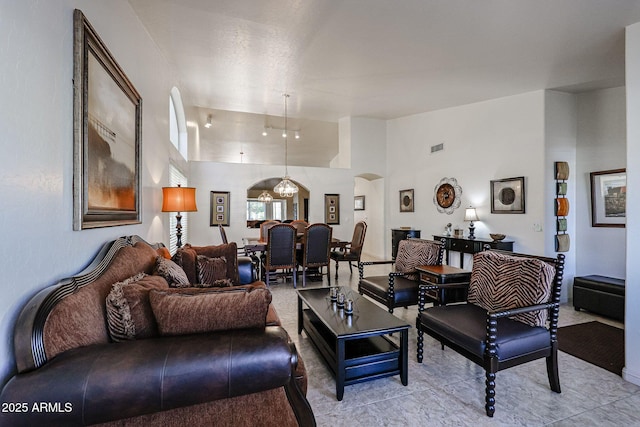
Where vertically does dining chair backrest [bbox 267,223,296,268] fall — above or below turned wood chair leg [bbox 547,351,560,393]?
above

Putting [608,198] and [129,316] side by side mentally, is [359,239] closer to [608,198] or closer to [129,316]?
[608,198]

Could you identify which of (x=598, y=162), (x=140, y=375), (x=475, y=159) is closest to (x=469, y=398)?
(x=140, y=375)

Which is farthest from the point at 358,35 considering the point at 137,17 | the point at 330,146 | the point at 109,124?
the point at 330,146

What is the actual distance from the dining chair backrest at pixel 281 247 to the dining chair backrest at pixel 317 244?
0.24 metres

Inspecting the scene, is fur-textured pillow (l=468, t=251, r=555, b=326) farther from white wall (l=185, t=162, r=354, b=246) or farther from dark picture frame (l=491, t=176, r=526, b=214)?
white wall (l=185, t=162, r=354, b=246)

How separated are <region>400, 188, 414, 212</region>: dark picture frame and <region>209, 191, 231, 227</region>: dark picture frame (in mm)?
4143

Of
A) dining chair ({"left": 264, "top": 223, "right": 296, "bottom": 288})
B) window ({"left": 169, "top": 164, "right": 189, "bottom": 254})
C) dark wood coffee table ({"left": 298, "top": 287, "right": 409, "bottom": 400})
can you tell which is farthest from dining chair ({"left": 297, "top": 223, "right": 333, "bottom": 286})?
dark wood coffee table ({"left": 298, "top": 287, "right": 409, "bottom": 400})

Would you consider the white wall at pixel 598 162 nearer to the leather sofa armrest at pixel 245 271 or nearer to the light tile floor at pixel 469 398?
the light tile floor at pixel 469 398

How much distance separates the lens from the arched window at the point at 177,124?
4768mm

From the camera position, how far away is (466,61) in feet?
12.6

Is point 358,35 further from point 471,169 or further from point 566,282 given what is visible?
point 566,282

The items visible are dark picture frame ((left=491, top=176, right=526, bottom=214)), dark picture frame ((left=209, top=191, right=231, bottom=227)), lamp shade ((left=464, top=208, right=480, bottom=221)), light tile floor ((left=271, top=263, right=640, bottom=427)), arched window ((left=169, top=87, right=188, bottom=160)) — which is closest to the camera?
light tile floor ((left=271, top=263, right=640, bottom=427))

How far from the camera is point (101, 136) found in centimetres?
195

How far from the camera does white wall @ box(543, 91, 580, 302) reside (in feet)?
14.4
